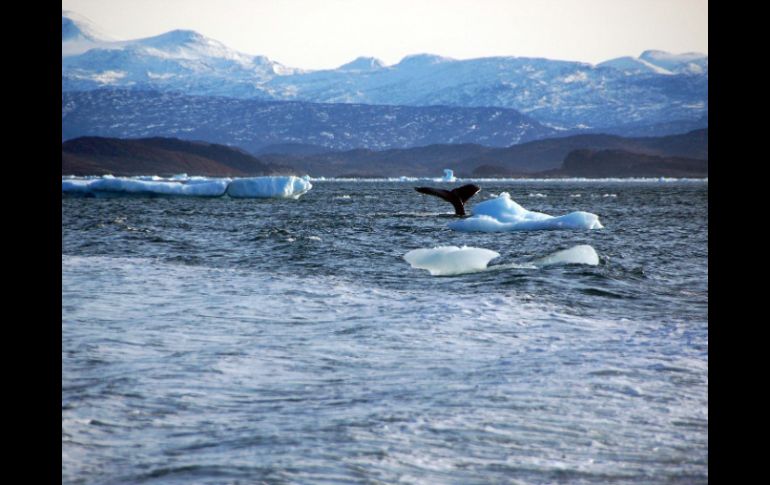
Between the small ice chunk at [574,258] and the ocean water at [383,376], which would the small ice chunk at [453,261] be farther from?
the small ice chunk at [574,258]

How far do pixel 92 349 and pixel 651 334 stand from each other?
6.22m

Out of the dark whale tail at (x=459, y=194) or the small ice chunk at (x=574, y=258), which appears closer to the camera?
the small ice chunk at (x=574, y=258)

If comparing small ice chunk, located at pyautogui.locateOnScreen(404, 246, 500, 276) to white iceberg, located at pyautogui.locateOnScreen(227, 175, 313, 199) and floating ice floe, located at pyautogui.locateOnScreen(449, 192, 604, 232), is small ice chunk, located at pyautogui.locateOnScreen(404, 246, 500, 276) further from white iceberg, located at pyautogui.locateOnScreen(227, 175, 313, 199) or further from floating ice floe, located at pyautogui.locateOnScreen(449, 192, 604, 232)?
white iceberg, located at pyautogui.locateOnScreen(227, 175, 313, 199)

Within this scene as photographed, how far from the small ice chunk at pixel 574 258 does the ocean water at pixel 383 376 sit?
0.57 meters

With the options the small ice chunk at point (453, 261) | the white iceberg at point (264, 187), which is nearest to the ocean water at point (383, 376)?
the small ice chunk at point (453, 261)

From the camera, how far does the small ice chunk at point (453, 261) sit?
50.9ft

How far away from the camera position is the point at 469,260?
15.7 metres

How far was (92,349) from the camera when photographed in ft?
28.0

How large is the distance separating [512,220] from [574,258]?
428 inches

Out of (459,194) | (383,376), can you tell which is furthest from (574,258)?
(459,194)

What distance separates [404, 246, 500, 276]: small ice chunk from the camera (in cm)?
1552
